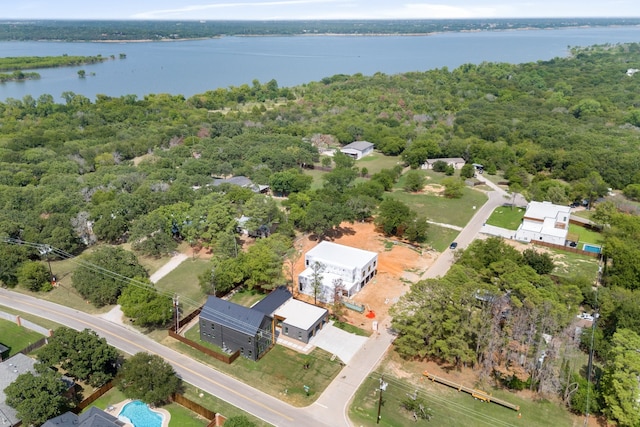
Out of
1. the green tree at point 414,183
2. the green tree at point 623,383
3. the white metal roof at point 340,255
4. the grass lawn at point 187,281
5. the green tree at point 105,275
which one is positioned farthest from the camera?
the green tree at point 414,183

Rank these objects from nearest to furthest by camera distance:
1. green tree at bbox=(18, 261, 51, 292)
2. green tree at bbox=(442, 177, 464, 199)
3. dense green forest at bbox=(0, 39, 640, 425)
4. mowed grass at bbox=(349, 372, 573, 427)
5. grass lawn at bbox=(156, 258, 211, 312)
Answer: mowed grass at bbox=(349, 372, 573, 427) < dense green forest at bbox=(0, 39, 640, 425) < green tree at bbox=(18, 261, 51, 292) < grass lawn at bbox=(156, 258, 211, 312) < green tree at bbox=(442, 177, 464, 199)

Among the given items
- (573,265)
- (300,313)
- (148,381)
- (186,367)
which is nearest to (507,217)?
(573,265)

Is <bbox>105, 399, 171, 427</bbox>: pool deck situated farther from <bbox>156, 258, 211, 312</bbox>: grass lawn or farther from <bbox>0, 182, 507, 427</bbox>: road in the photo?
<bbox>156, 258, 211, 312</bbox>: grass lawn

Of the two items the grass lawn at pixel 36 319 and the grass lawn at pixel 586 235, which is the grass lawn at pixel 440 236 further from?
the grass lawn at pixel 36 319

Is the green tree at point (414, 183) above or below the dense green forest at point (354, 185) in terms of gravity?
below

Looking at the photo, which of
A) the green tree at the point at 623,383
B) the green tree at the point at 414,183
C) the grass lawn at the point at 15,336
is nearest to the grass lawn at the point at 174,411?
the grass lawn at the point at 15,336

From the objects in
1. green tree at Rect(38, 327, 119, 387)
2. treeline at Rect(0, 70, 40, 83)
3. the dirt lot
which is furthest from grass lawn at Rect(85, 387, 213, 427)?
treeline at Rect(0, 70, 40, 83)

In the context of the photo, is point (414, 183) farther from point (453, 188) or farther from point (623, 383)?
point (623, 383)
